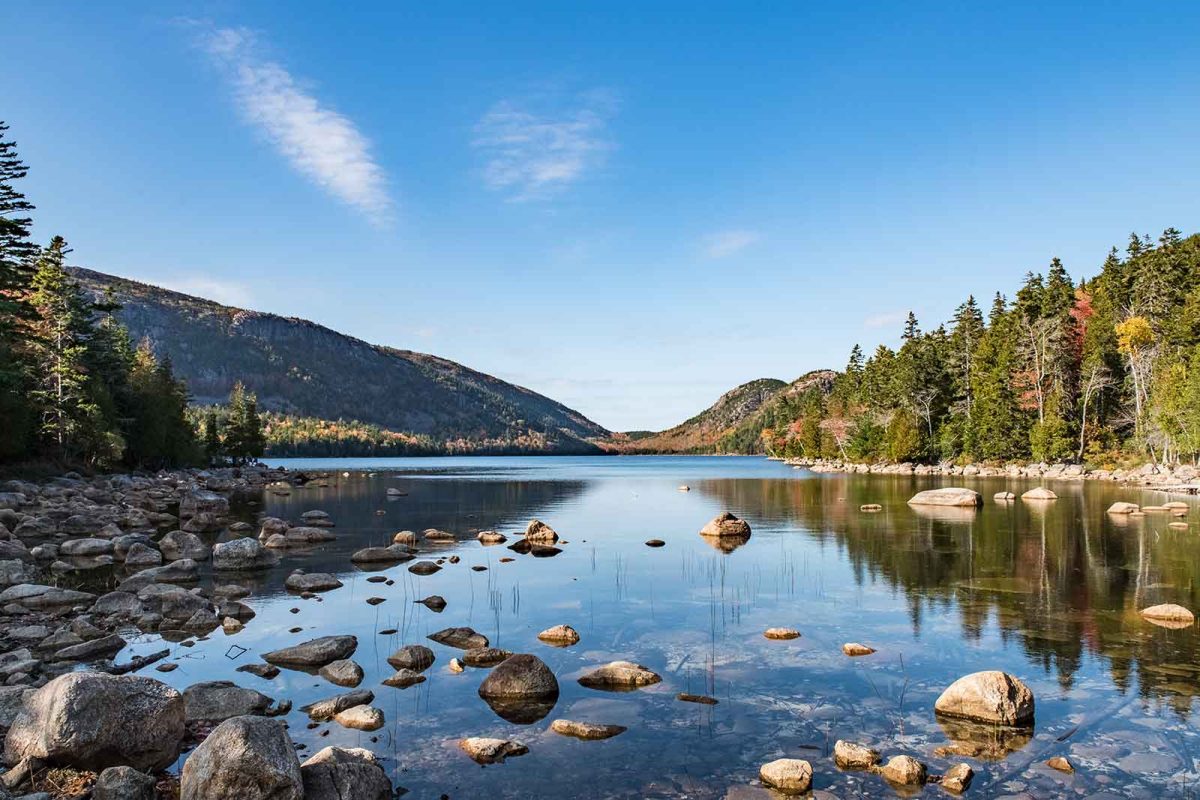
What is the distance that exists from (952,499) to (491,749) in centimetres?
4888

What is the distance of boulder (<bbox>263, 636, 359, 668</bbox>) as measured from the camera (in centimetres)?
1636

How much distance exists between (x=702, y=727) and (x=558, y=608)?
10398mm

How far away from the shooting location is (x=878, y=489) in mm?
74375

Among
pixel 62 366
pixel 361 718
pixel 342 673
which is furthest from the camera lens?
pixel 62 366

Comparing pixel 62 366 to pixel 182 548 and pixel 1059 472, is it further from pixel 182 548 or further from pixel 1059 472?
pixel 1059 472

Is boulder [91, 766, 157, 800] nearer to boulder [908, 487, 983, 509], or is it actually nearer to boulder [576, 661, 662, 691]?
boulder [576, 661, 662, 691]

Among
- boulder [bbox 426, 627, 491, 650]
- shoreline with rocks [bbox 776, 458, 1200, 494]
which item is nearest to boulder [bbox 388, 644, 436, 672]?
boulder [bbox 426, 627, 491, 650]

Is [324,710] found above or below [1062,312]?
below

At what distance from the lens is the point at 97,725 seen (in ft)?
32.8

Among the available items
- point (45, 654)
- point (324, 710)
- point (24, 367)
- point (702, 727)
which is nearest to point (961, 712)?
point (702, 727)

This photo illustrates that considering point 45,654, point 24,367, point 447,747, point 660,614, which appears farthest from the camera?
point 24,367

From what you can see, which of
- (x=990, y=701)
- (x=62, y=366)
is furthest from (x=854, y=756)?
(x=62, y=366)

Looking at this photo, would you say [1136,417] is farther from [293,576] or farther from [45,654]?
[45,654]

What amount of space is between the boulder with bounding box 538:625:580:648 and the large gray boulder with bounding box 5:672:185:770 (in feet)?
30.3
